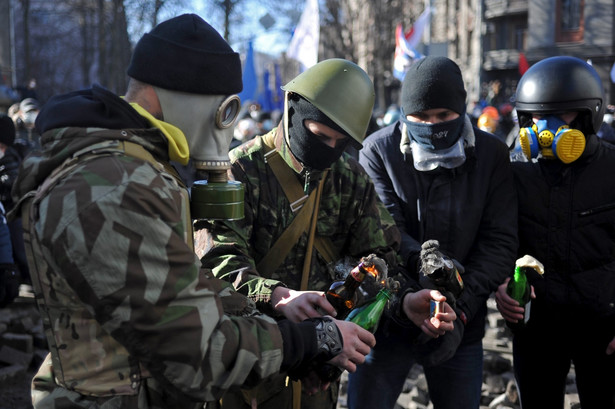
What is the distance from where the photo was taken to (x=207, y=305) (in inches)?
71.2

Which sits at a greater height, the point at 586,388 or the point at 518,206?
the point at 518,206

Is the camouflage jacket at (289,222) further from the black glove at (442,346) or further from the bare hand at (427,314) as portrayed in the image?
the black glove at (442,346)

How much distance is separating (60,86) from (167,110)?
43663mm

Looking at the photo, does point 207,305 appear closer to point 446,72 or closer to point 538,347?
point 446,72

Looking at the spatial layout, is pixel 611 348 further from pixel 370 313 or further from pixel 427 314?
pixel 370 313

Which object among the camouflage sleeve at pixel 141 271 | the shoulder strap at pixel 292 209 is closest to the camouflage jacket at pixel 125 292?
the camouflage sleeve at pixel 141 271

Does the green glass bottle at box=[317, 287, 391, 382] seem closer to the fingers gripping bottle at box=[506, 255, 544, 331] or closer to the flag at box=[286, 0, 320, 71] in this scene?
the fingers gripping bottle at box=[506, 255, 544, 331]

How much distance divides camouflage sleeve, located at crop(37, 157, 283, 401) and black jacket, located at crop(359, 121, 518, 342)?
1719 mm

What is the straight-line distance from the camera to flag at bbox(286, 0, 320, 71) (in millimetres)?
11071

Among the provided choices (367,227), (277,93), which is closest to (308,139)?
(367,227)

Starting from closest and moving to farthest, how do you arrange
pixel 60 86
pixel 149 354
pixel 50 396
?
pixel 149 354 → pixel 50 396 → pixel 60 86

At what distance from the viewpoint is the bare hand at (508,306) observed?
11.1ft

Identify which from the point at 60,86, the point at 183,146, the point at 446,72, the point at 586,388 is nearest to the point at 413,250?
the point at 446,72

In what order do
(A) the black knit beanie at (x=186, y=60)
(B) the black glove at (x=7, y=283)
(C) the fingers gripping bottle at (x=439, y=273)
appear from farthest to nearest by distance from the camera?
(B) the black glove at (x=7, y=283) < (C) the fingers gripping bottle at (x=439, y=273) < (A) the black knit beanie at (x=186, y=60)
